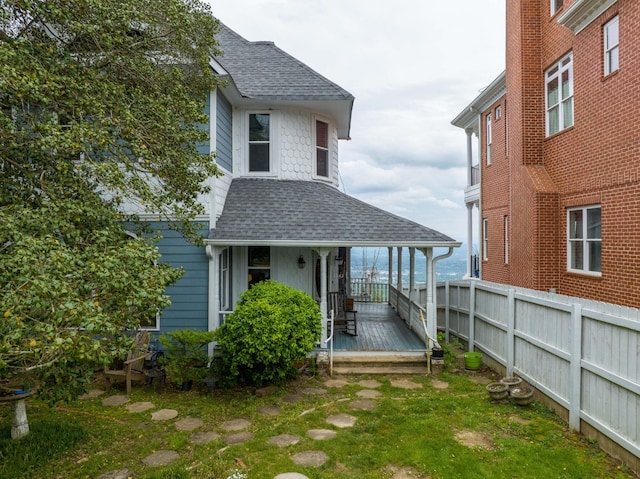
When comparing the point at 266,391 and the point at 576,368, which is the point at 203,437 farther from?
the point at 576,368

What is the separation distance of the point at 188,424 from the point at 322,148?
29.0ft

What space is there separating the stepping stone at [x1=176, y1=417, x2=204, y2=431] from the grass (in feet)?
0.37

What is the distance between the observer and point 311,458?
5297mm

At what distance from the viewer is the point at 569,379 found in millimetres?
5988

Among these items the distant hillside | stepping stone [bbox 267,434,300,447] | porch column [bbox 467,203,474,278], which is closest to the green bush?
stepping stone [bbox 267,434,300,447]

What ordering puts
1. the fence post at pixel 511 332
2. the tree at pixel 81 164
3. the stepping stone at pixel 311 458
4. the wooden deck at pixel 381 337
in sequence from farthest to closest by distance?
the wooden deck at pixel 381 337
the fence post at pixel 511 332
the stepping stone at pixel 311 458
the tree at pixel 81 164

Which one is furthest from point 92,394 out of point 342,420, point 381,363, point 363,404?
point 381,363

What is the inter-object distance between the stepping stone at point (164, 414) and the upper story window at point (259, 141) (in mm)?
6947

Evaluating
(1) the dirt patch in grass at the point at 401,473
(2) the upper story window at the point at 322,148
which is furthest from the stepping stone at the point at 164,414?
(2) the upper story window at the point at 322,148

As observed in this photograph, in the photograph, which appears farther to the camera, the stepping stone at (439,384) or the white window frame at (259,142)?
the white window frame at (259,142)

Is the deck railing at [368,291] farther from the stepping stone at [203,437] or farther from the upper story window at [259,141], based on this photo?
the stepping stone at [203,437]

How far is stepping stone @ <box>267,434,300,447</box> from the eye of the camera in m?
5.70

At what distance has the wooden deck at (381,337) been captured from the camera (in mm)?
9727

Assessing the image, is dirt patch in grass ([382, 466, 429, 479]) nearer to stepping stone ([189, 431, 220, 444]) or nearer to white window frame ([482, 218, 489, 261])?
stepping stone ([189, 431, 220, 444])
